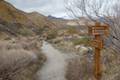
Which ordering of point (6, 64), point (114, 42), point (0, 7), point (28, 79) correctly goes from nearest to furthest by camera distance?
point (114, 42), point (6, 64), point (28, 79), point (0, 7)

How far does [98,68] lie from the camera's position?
33.9 feet

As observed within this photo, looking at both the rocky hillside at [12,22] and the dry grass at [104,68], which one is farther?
the rocky hillside at [12,22]

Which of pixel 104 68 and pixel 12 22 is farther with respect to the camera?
pixel 12 22

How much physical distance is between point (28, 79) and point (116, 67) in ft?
16.7

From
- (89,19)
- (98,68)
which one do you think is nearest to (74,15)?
(89,19)

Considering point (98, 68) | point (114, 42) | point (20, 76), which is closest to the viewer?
point (98, 68)

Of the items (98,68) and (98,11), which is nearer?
(98,68)

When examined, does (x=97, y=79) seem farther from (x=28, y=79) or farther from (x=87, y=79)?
(x=28, y=79)

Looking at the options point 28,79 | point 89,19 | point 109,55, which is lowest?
point 28,79

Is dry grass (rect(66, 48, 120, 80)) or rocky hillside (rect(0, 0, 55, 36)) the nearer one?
dry grass (rect(66, 48, 120, 80))

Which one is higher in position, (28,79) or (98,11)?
(98,11)

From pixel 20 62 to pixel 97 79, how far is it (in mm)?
7323

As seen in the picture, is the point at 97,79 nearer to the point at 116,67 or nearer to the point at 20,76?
the point at 116,67

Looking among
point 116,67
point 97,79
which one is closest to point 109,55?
point 116,67
